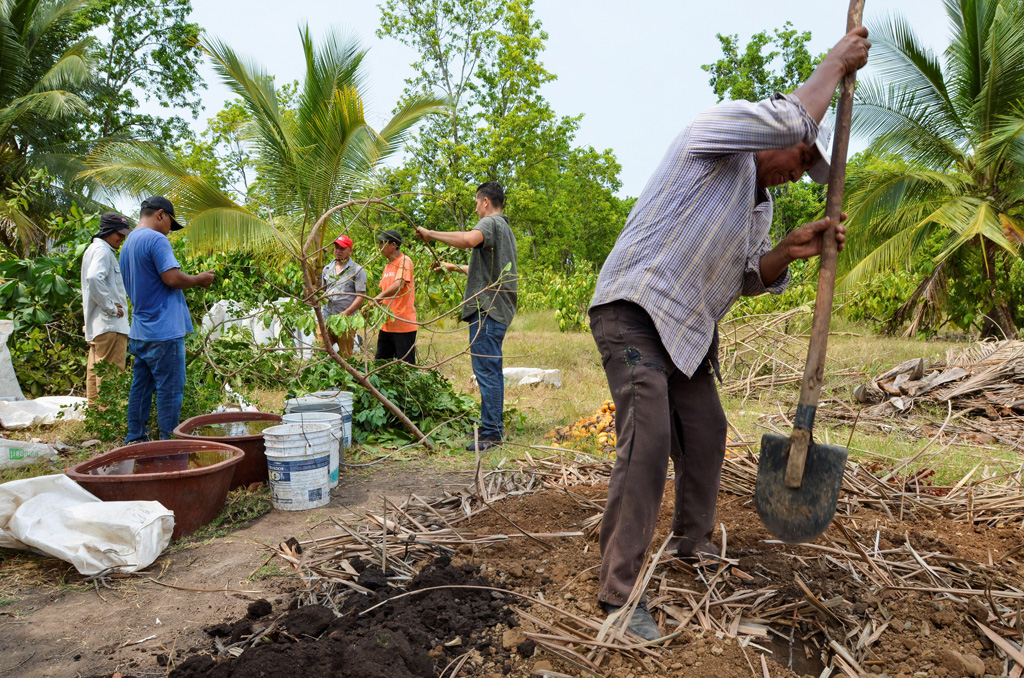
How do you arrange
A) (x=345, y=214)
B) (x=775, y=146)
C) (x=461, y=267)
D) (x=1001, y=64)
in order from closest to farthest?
(x=775, y=146) → (x=461, y=267) → (x=345, y=214) → (x=1001, y=64)

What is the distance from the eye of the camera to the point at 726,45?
26750mm

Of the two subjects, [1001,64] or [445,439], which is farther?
[1001,64]

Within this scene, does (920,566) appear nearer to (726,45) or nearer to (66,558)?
(66,558)

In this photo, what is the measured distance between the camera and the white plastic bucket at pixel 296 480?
4.12m

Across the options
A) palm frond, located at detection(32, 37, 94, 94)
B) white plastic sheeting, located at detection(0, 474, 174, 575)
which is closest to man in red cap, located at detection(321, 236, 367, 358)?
white plastic sheeting, located at detection(0, 474, 174, 575)

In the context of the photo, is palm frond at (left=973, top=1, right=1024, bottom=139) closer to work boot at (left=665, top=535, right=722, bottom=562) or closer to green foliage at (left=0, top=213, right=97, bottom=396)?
work boot at (left=665, top=535, right=722, bottom=562)

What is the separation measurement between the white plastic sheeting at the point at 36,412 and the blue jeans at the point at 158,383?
4.04 ft

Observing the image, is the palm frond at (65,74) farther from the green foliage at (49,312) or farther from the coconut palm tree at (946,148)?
the coconut palm tree at (946,148)

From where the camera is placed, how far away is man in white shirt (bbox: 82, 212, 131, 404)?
5188mm

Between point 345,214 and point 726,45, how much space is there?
23.7 metres

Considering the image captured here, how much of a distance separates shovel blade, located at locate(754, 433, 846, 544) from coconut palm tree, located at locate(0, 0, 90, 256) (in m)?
15.7

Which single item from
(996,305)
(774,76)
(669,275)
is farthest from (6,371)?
(774,76)

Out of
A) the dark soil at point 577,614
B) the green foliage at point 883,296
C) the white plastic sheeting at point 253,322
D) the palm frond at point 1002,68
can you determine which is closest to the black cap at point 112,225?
the white plastic sheeting at point 253,322

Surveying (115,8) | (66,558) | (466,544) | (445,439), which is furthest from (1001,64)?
(115,8)
